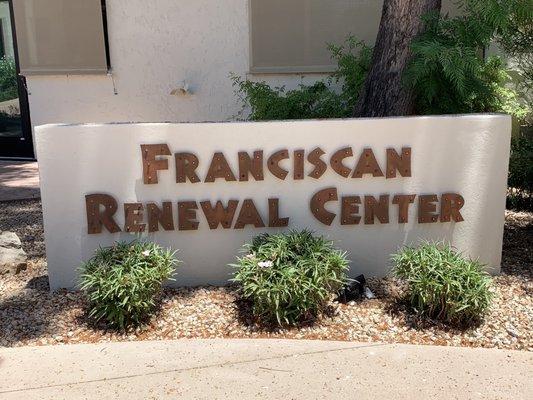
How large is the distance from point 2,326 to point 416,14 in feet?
14.7

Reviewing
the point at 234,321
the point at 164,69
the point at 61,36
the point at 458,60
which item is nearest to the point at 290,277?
the point at 234,321

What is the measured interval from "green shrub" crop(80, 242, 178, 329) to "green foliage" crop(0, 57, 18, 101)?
7.37 m

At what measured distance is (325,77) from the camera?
9289 millimetres

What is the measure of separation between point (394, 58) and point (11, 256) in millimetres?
3980

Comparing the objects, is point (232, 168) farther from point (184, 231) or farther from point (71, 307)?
point (71, 307)

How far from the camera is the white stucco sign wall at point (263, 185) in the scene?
4.92 meters

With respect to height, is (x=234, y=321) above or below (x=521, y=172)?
below

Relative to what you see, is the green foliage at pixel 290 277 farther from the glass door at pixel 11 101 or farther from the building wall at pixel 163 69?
the glass door at pixel 11 101

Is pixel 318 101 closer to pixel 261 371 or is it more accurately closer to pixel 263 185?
pixel 263 185

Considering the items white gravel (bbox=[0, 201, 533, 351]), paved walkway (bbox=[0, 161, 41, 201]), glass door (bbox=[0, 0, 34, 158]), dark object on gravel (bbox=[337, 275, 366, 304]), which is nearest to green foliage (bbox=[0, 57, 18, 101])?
glass door (bbox=[0, 0, 34, 158])

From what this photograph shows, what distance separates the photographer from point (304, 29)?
363 inches

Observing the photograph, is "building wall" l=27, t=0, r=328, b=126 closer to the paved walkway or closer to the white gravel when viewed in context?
the paved walkway

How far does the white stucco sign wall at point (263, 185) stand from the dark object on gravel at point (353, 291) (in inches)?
10.7

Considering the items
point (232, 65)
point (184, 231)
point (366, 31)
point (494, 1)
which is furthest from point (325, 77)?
point (184, 231)
